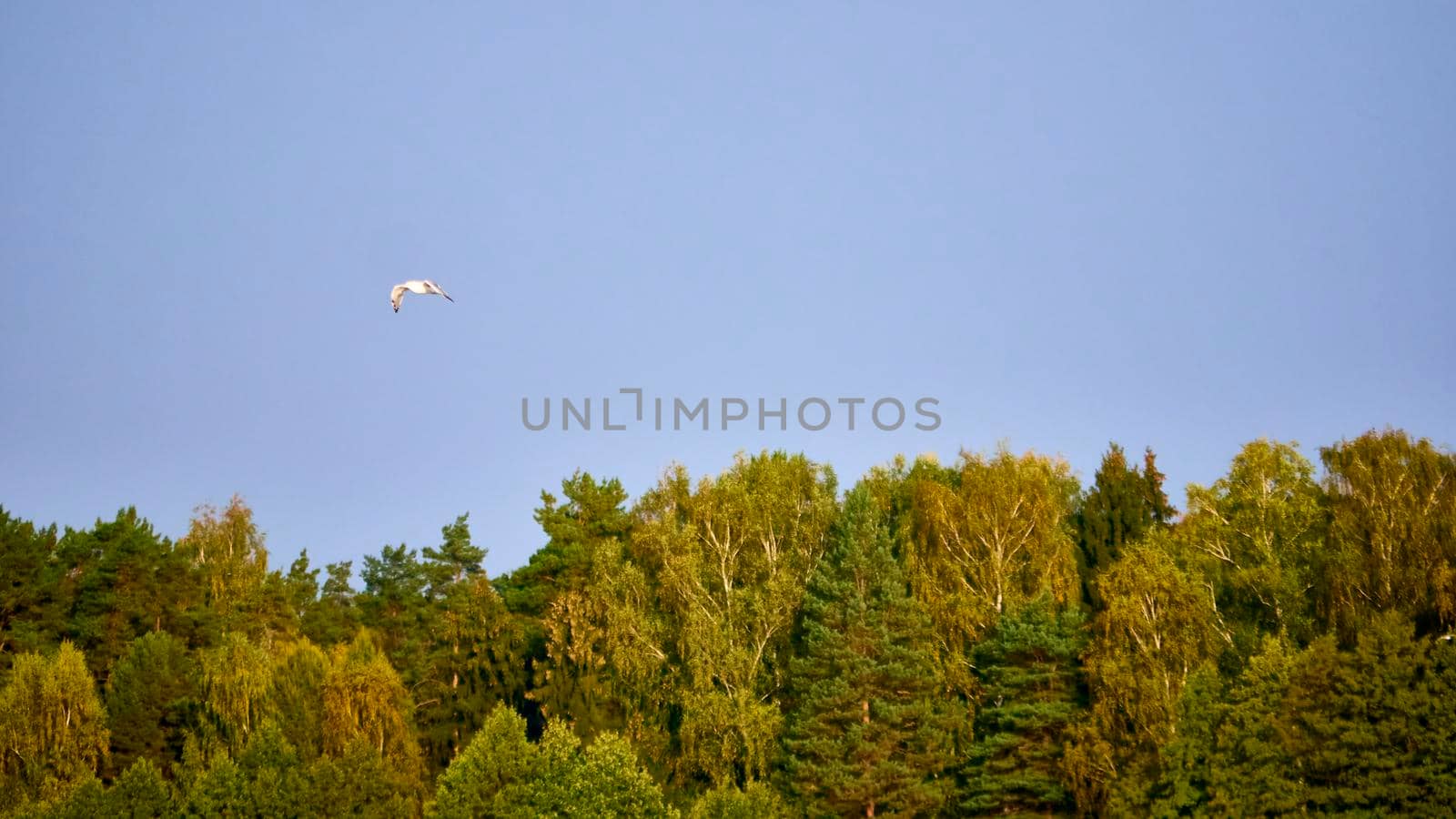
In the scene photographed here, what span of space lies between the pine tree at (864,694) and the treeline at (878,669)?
0.35ft

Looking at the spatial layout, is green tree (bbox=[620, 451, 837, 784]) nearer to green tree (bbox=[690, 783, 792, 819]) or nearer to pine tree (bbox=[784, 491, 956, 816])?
pine tree (bbox=[784, 491, 956, 816])

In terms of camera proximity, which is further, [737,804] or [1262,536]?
[1262,536]

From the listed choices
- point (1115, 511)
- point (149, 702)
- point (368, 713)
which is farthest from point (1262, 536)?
point (149, 702)

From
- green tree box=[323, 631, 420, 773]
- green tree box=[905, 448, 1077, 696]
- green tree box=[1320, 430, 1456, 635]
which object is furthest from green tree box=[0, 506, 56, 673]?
green tree box=[1320, 430, 1456, 635]

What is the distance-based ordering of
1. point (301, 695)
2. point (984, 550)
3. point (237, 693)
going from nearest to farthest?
1. point (984, 550)
2. point (237, 693)
3. point (301, 695)

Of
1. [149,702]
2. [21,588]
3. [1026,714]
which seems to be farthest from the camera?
[21,588]

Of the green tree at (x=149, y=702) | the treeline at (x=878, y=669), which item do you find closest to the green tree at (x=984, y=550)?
the treeline at (x=878, y=669)

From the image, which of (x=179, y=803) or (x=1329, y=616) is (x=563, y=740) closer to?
(x=179, y=803)

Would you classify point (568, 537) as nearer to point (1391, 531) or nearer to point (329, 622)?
point (329, 622)

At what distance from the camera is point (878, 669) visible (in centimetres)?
4928

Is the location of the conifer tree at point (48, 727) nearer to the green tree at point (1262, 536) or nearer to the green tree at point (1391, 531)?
the green tree at point (1262, 536)

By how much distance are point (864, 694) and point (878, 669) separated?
961mm

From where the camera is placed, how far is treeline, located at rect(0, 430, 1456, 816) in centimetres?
4450

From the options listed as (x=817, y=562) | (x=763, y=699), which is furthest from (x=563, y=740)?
(x=817, y=562)
